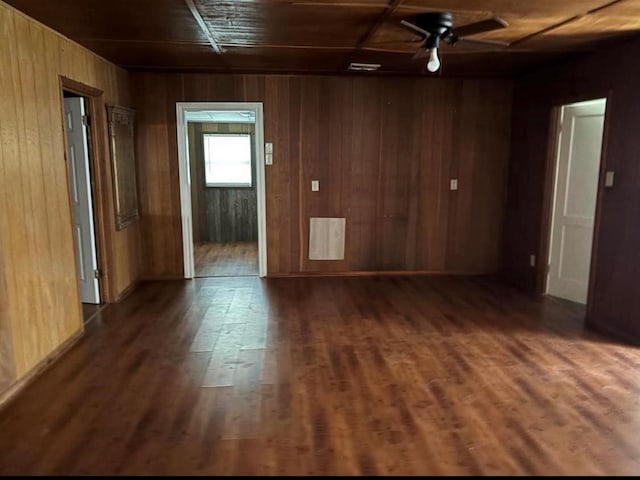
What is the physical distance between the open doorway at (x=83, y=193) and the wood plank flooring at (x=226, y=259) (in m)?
1.42

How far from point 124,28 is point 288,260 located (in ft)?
10.1

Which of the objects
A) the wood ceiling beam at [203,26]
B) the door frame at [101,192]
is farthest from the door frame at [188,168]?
the wood ceiling beam at [203,26]

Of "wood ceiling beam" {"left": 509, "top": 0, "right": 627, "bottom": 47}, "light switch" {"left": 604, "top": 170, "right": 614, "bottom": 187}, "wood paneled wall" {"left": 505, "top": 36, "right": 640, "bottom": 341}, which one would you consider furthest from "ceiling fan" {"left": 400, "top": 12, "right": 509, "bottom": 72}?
"light switch" {"left": 604, "top": 170, "right": 614, "bottom": 187}

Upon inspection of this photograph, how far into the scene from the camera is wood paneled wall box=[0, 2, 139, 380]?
9.20ft

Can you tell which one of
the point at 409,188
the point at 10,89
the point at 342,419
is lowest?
the point at 342,419

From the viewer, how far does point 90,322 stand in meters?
4.07

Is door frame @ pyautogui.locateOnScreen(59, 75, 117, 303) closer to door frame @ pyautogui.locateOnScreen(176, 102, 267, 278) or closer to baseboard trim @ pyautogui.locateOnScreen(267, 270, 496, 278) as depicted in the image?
door frame @ pyautogui.locateOnScreen(176, 102, 267, 278)

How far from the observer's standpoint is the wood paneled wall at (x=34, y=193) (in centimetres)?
280

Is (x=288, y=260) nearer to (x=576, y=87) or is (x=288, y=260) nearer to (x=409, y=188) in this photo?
(x=409, y=188)

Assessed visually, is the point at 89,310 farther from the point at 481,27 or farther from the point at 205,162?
the point at 205,162

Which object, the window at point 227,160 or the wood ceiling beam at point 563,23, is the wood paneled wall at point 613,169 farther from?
the window at point 227,160

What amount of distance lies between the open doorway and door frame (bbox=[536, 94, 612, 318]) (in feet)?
14.6

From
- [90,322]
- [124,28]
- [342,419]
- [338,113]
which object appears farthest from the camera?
[338,113]

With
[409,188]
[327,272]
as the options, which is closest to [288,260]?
[327,272]
